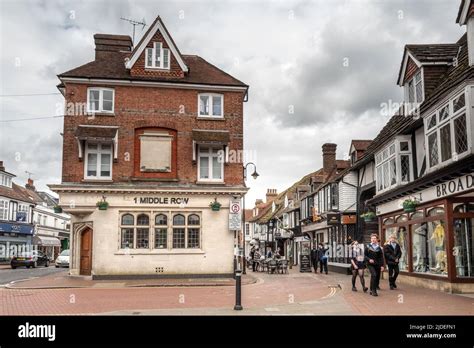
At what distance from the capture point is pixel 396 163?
779 inches

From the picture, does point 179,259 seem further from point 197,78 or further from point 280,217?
point 280,217

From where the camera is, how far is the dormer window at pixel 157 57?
24.3 meters

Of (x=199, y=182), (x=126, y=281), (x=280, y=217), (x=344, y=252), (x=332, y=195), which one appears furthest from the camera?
(x=280, y=217)

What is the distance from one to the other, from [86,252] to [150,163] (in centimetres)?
527

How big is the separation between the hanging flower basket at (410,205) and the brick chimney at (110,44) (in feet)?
55.2

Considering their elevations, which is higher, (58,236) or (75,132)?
(75,132)

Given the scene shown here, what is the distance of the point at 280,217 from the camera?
54.7 m

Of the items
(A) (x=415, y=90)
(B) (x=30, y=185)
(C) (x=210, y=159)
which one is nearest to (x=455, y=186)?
(A) (x=415, y=90)

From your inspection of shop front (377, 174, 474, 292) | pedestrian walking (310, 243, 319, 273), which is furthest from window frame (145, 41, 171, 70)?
pedestrian walking (310, 243, 319, 273)

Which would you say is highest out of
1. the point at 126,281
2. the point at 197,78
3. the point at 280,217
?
the point at 197,78

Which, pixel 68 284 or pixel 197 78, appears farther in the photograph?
pixel 197 78
